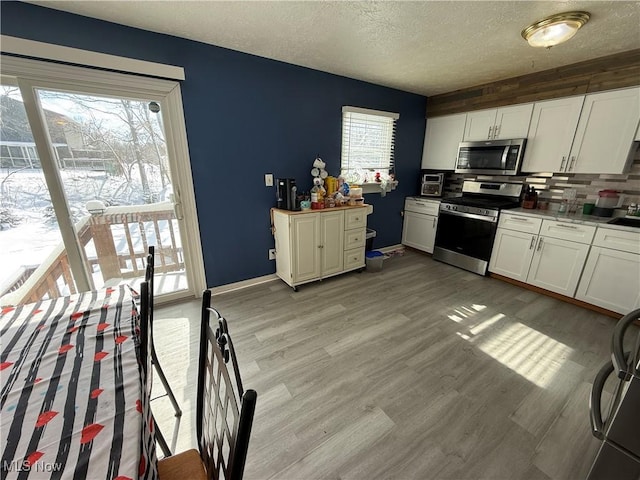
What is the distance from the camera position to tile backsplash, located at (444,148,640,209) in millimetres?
2492

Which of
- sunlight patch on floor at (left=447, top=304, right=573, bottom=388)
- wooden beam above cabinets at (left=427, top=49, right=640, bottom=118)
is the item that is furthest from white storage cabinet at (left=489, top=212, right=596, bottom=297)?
wooden beam above cabinets at (left=427, top=49, right=640, bottom=118)

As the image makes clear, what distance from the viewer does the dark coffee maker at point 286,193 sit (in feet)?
9.02

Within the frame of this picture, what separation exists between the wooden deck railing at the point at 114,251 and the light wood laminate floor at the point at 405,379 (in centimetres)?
53

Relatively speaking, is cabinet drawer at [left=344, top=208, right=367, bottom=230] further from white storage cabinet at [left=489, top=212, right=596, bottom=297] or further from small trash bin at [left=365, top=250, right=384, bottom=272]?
white storage cabinet at [left=489, top=212, right=596, bottom=297]

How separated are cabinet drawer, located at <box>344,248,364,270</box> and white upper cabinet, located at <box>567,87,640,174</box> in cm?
241

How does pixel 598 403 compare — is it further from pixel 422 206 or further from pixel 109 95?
pixel 109 95

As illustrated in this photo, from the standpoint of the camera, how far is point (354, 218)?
310 cm

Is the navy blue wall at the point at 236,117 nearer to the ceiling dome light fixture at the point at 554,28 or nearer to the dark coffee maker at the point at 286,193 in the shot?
the dark coffee maker at the point at 286,193

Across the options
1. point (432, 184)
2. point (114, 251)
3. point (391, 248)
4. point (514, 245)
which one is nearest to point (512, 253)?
point (514, 245)

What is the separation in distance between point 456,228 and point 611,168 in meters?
1.49

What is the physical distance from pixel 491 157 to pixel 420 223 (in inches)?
49.4

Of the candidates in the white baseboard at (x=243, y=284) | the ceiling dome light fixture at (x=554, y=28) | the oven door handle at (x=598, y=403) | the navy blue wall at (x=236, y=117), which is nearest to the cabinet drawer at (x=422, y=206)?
the navy blue wall at (x=236, y=117)

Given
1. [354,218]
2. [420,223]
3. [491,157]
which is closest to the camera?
[354,218]

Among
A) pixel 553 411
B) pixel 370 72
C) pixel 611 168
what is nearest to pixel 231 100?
pixel 370 72
